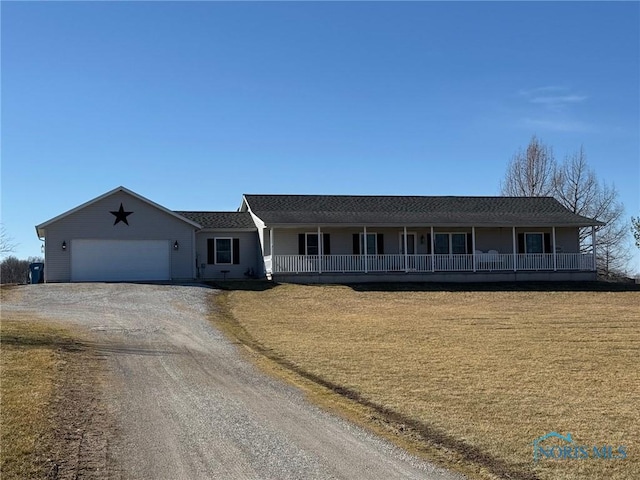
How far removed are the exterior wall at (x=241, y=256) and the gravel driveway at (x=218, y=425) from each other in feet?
54.8

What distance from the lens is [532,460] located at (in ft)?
22.3

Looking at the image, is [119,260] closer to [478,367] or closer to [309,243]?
[309,243]

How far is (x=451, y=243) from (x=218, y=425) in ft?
89.0

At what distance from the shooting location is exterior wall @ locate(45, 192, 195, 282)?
97.9ft

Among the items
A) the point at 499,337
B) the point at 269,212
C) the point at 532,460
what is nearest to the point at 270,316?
the point at 499,337

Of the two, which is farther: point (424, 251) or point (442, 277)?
point (424, 251)

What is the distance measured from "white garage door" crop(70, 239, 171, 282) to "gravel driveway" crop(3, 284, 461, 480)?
49.4ft

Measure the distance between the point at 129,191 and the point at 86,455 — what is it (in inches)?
981

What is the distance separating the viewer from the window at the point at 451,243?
111 ft

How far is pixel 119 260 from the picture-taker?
30719mm

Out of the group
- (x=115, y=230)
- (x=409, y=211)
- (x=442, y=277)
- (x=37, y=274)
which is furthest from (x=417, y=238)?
(x=37, y=274)

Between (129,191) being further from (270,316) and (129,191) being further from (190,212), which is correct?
(270,316)

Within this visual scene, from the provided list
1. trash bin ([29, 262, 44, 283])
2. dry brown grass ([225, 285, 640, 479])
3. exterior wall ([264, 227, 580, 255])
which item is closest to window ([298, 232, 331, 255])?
exterior wall ([264, 227, 580, 255])

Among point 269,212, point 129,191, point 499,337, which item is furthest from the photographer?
point 269,212
